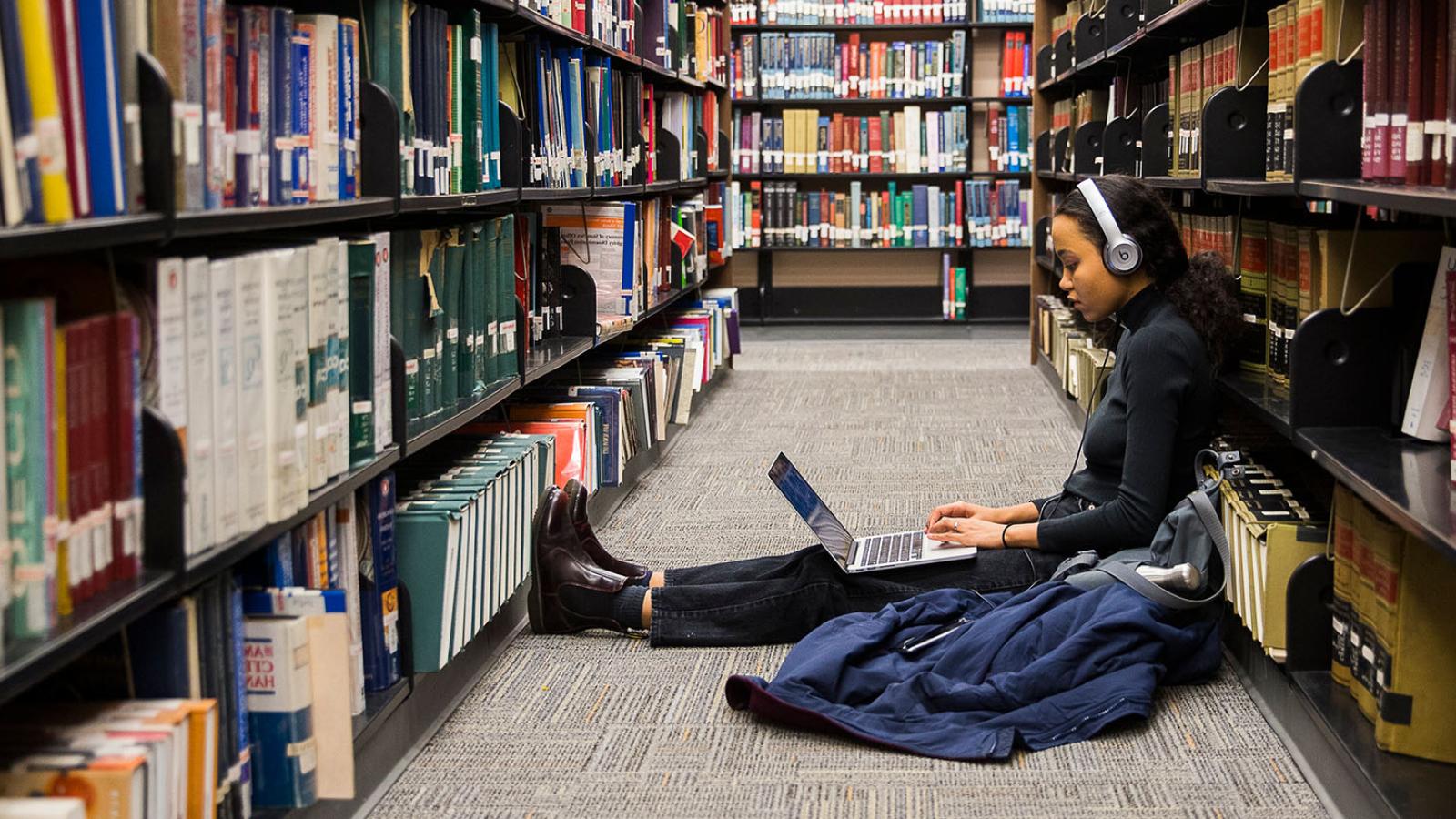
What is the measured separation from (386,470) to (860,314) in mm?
6994

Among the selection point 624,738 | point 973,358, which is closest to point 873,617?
point 624,738

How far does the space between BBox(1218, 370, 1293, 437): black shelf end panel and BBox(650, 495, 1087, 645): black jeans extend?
1.17 feet

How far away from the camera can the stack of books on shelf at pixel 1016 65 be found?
8766 mm

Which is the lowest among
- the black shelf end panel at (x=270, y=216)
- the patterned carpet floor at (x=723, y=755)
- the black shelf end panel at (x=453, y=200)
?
the patterned carpet floor at (x=723, y=755)

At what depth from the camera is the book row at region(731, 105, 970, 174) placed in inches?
348

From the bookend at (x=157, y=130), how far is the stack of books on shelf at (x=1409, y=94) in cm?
152

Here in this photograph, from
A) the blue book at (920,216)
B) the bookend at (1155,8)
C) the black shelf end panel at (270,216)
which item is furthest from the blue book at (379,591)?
the blue book at (920,216)

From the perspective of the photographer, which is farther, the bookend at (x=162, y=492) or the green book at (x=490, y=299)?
the green book at (x=490, y=299)

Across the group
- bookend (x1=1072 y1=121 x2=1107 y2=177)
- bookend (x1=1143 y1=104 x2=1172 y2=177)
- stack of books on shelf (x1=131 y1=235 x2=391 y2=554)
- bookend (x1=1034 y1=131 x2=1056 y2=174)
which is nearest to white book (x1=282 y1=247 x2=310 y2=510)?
stack of books on shelf (x1=131 y1=235 x2=391 y2=554)

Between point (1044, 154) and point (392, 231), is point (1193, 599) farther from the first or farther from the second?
point (1044, 154)

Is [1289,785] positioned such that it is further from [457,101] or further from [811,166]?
[811,166]

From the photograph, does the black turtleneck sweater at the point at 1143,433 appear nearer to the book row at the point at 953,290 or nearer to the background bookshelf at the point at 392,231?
the background bookshelf at the point at 392,231

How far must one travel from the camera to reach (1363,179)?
234 cm

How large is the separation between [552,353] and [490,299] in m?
0.67
